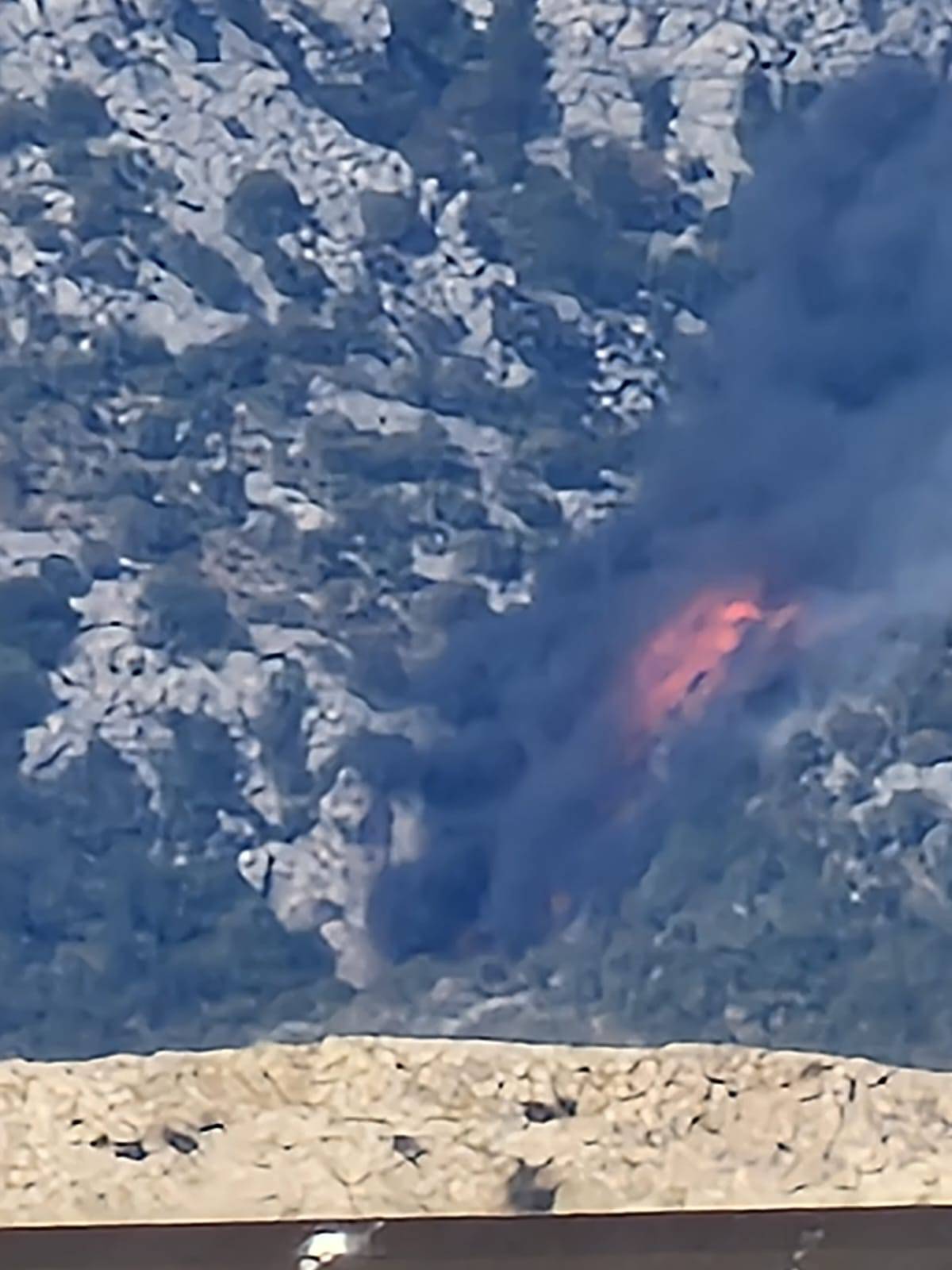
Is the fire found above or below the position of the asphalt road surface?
above

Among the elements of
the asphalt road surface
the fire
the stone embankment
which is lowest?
the asphalt road surface

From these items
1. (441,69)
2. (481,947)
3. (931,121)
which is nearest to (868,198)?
(931,121)

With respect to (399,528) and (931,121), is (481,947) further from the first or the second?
(931,121)

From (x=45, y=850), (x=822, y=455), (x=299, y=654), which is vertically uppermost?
(x=822, y=455)

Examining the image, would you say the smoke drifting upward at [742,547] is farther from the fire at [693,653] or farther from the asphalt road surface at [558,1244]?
the asphalt road surface at [558,1244]

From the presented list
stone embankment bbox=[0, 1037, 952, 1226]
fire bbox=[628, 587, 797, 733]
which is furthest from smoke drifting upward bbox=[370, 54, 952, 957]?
stone embankment bbox=[0, 1037, 952, 1226]

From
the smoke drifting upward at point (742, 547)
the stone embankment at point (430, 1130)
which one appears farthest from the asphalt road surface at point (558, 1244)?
the smoke drifting upward at point (742, 547)

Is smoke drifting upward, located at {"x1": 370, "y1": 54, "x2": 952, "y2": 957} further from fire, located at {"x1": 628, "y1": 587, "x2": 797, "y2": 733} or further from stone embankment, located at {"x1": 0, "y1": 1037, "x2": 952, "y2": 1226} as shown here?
stone embankment, located at {"x1": 0, "y1": 1037, "x2": 952, "y2": 1226}

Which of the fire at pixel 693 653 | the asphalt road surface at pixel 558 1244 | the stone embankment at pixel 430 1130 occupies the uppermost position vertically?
the fire at pixel 693 653
